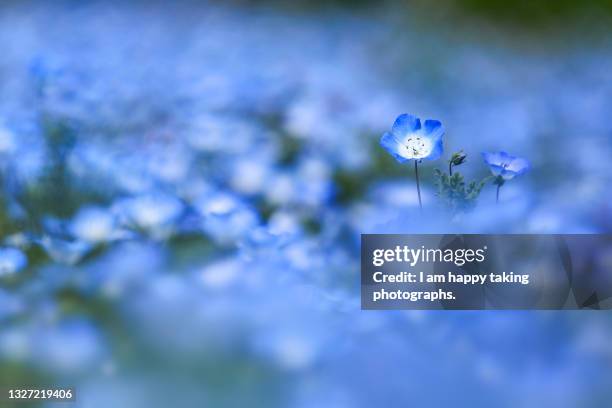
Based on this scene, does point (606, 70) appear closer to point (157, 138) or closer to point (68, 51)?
point (157, 138)

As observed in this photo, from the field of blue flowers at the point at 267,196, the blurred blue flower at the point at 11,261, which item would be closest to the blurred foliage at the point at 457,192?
the field of blue flowers at the point at 267,196

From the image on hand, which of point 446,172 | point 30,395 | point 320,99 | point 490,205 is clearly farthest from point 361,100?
point 30,395

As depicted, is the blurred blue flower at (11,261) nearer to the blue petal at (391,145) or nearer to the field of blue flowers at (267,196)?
the field of blue flowers at (267,196)

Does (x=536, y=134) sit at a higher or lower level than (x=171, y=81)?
lower

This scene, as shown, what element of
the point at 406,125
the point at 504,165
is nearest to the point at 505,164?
the point at 504,165

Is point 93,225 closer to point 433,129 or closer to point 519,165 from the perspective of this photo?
point 433,129

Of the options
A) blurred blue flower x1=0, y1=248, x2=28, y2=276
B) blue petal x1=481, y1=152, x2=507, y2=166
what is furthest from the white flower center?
blurred blue flower x1=0, y1=248, x2=28, y2=276
